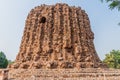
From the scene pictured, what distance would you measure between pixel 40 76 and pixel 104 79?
3.38m

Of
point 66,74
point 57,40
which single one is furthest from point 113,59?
point 66,74

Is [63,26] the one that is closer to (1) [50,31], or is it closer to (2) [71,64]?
(1) [50,31]

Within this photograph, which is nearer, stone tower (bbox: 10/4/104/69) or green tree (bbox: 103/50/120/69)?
stone tower (bbox: 10/4/104/69)

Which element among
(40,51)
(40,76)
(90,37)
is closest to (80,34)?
(90,37)

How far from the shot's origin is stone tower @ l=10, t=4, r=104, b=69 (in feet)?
74.4

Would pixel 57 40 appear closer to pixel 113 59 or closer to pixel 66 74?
pixel 66 74

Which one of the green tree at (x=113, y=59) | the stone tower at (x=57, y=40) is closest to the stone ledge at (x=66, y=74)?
the stone tower at (x=57, y=40)

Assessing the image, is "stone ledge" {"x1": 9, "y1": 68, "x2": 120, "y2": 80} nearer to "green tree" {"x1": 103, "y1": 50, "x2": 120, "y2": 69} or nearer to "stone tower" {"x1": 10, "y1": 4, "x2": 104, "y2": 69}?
"stone tower" {"x1": 10, "y1": 4, "x2": 104, "y2": 69}

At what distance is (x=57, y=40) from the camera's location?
78.2ft

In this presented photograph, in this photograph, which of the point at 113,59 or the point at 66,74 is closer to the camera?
the point at 66,74

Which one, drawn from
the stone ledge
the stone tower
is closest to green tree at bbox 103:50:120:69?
the stone tower

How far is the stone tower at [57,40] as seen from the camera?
2267 cm

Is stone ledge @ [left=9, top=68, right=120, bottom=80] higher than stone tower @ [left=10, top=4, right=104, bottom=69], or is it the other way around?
stone tower @ [left=10, top=4, right=104, bottom=69]

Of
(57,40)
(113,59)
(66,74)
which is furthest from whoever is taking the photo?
(113,59)
